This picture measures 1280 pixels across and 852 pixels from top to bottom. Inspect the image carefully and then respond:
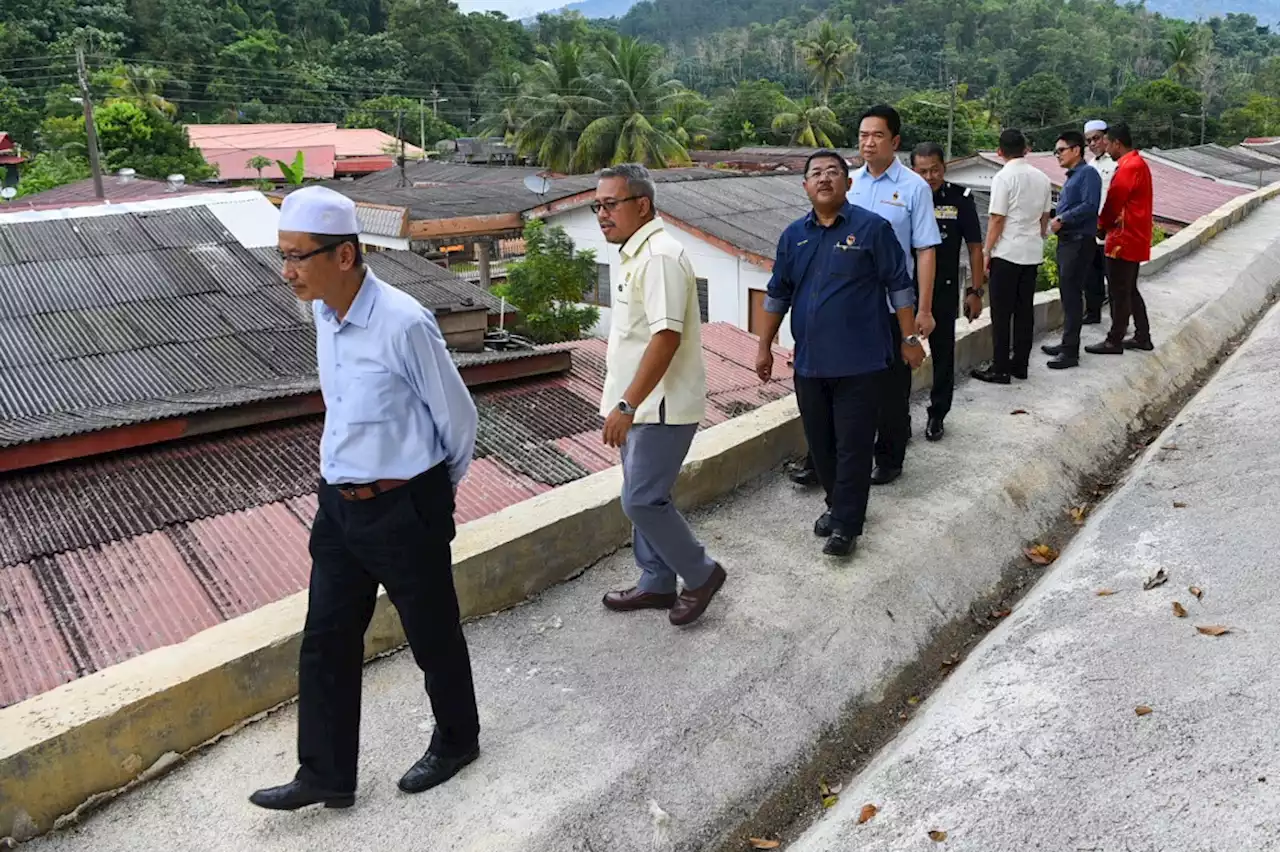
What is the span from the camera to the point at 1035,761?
2811 millimetres

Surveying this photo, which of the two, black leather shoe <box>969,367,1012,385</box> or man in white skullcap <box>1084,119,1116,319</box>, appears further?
man in white skullcap <box>1084,119,1116,319</box>

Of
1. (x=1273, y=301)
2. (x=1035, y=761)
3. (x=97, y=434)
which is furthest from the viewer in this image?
(x=1273, y=301)

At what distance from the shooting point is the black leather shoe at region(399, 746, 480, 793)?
2838 mm

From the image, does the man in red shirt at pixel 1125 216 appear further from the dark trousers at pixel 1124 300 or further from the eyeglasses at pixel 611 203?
the eyeglasses at pixel 611 203

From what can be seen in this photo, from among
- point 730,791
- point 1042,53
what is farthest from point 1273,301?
point 1042,53

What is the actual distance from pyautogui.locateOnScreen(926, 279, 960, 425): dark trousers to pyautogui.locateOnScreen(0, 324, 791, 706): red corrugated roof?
1.78m

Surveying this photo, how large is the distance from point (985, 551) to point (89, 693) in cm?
366

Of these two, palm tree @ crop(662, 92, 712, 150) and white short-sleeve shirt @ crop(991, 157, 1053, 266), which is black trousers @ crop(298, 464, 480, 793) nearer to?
white short-sleeve shirt @ crop(991, 157, 1053, 266)

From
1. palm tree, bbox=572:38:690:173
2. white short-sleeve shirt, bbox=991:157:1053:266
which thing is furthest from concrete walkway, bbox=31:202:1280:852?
palm tree, bbox=572:38:690:173

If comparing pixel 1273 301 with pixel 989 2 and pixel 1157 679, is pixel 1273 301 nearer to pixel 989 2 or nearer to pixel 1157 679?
pixel 1157 679

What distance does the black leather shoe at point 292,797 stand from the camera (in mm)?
2717

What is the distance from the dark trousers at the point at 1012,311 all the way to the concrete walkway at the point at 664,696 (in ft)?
4.77

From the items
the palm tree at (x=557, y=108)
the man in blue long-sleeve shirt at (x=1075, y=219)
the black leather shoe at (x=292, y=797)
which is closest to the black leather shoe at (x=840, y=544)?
the black leather shoe at (x=292, y=797)

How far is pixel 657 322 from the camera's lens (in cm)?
325
